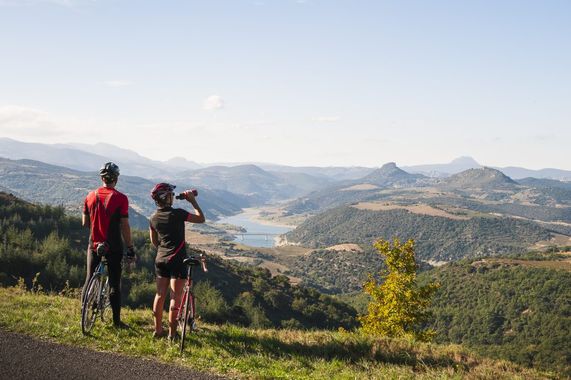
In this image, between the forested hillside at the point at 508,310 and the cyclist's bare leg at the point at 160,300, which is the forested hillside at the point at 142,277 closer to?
the cyclist's bare leg at the point at 160,300

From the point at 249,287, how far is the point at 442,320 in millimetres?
53931

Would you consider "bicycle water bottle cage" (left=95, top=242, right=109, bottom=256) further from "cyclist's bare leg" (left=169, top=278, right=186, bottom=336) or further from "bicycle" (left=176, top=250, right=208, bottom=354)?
"bicycle" (left=176, top=250, right=208, bottom=354)

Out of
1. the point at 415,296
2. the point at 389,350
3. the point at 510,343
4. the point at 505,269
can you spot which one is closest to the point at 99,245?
the point at 389,350

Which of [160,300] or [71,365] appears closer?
[71,365]

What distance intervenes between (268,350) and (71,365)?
368 cm

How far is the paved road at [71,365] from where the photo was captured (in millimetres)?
6973

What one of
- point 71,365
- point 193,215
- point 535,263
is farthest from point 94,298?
point 535,263

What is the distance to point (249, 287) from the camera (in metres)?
76.3

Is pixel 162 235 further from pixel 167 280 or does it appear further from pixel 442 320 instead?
pixel 442 320

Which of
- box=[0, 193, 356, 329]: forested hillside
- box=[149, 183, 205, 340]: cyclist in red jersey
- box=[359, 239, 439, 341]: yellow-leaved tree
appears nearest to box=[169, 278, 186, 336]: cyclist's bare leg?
box=[149, 183, 205, 340]: cyclist in red jersey

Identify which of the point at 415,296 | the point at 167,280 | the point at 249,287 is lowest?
the point at 249,287

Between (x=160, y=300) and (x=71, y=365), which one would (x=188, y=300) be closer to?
(x=160, y=300)

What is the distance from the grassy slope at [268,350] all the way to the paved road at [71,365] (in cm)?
35

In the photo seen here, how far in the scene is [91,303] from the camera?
9.22 meters
